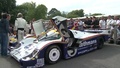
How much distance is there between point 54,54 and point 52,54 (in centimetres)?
11

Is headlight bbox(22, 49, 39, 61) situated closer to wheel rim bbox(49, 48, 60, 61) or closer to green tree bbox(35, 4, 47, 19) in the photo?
wheel rim bbox(49, 48, 60, 61)

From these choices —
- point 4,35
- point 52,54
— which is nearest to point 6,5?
point 4,35

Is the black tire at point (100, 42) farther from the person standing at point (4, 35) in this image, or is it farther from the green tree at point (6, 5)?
the green tree at point (6, 5)

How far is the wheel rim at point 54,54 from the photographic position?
18.9 ft

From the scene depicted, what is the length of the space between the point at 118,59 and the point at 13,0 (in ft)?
92.7

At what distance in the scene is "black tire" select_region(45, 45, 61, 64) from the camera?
567 centimetres

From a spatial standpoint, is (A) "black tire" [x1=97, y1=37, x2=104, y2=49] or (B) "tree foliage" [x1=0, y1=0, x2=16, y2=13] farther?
(B) "tree foliage" [x1=0, y1=0, x2=16, y2=13]

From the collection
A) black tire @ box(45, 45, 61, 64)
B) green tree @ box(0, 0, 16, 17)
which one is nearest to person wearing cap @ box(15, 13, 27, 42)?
black tire @ box(45, 45, 61, 64)

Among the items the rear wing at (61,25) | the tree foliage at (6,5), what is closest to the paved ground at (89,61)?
the rear wing at (61,25)

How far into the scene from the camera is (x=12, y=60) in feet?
21.4

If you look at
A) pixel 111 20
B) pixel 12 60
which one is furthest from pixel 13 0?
pixel 12 60

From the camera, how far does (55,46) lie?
19.4 ft

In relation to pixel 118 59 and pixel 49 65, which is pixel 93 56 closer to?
pixel 118 59

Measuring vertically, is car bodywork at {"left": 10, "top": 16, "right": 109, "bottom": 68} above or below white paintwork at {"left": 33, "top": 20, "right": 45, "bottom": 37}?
below
